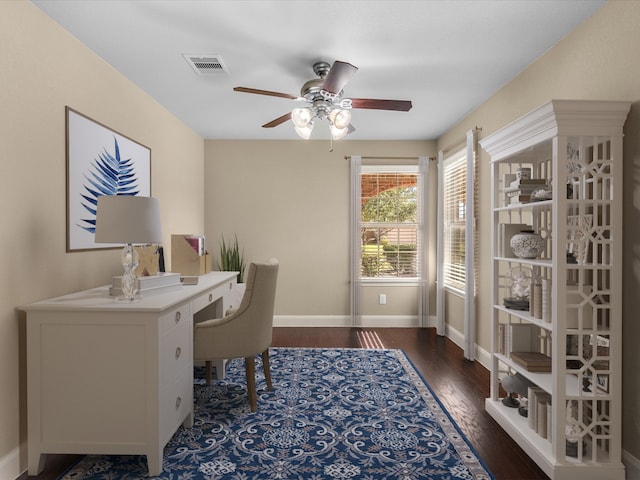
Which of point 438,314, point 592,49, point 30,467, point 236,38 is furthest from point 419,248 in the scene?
point 30,467

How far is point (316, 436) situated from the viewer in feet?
7.73

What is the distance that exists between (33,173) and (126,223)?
586 mm

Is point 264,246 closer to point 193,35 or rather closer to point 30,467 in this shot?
point 193,35

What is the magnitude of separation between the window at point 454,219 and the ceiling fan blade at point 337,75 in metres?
2.25

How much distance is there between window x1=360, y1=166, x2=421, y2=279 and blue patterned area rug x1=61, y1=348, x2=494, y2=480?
1.98 meters

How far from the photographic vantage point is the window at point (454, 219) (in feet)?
14.3

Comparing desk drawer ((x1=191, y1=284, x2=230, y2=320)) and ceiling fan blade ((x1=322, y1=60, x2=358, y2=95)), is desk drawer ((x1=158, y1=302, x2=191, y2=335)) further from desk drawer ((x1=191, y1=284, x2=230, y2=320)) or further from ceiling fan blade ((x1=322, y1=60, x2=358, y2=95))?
ceiling fan blade ((x1=322, y1=60, x2=358, y2=95))

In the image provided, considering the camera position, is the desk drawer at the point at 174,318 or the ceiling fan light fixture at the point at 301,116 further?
the ceiling fan light fixture at the point at 301,116

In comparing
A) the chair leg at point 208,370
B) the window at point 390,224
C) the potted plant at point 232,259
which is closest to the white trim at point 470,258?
the window at point 390,224

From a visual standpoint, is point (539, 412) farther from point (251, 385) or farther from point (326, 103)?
point (326, 103)

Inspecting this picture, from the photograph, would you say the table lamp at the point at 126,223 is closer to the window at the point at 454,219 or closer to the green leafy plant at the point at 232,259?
the green leafy plant at the point at 232,259

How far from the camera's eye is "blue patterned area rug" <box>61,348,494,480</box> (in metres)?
2.01

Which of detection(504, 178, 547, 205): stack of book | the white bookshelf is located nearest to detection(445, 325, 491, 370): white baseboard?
the white bookshelf

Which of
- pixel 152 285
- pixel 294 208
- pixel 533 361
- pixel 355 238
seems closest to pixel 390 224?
pixel 355 238
